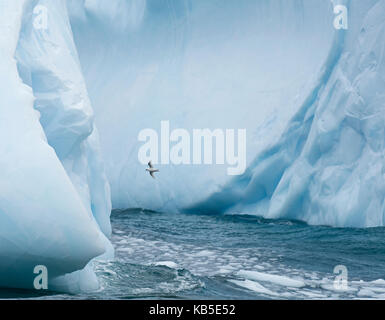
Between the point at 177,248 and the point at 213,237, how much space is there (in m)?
1.05

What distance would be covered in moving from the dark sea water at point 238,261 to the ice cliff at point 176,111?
47 centimetres

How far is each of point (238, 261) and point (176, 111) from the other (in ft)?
21.6

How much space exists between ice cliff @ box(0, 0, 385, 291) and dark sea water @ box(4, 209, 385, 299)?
473 millimetres

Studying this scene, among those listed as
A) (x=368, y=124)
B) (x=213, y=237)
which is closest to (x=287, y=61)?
(x=368, y=124)

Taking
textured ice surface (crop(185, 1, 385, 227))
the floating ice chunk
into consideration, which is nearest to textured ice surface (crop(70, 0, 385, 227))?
textured ice surface (crop(185, 1, 385, 227))

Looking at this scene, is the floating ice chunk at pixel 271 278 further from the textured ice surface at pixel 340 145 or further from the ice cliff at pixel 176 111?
the textured ice surface at pixel 340 145

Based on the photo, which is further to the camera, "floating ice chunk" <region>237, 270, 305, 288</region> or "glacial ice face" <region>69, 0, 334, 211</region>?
"glacial ice face" <region>69, 0, 334, 211</region>

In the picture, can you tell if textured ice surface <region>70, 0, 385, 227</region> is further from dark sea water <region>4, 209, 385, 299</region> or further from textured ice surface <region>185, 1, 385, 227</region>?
dark sea water <region>4, 209, 385, 299</region>

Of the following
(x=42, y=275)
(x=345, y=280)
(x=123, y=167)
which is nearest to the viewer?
(x=42, y=275)

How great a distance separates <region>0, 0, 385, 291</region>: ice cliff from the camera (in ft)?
13.9

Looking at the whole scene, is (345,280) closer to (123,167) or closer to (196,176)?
(196,176)

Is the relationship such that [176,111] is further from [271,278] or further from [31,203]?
[31,203]

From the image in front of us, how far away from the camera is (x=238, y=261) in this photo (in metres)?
6.88

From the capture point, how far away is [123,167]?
13.2 meters
